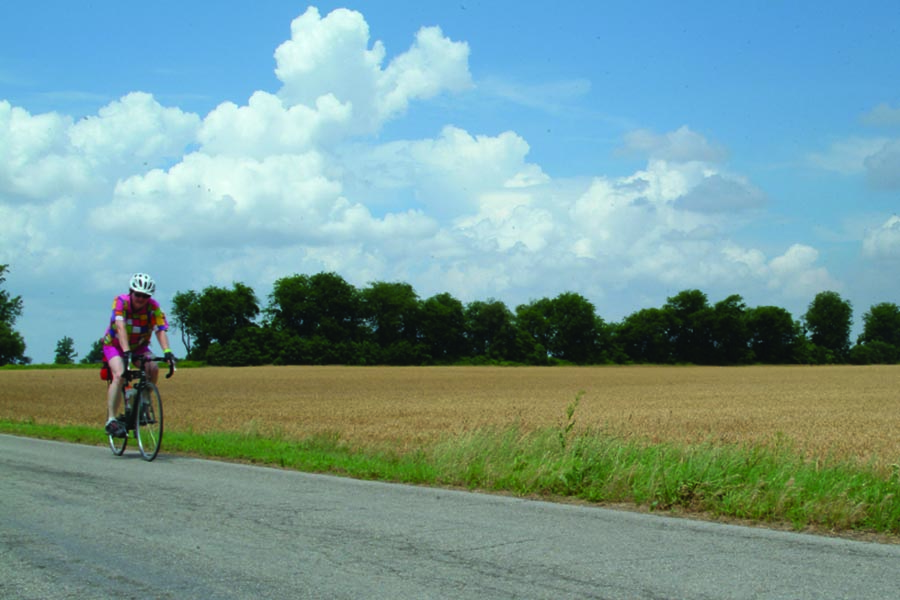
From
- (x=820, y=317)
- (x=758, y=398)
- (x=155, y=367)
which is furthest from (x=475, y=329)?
(x=155, y=367)

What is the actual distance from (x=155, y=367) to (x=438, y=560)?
726 centimetres

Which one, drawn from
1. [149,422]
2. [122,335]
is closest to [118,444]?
[149,422]

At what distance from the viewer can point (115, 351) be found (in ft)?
37.0

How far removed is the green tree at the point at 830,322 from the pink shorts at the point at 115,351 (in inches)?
5567

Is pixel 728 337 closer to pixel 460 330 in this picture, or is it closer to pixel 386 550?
pixel 460 330

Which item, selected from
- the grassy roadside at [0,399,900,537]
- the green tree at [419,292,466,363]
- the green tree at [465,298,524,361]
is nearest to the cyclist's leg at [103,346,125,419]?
the grassy roadside at [0,399,900,537]

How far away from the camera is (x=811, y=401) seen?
35094 mm

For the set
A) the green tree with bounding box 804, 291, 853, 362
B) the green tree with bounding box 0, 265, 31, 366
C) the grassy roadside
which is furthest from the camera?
the green tree with bounding box 804, 291, 853, 362

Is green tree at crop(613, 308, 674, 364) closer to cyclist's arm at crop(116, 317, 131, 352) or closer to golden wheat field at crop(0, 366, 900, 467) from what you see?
golden wheat field at crop(0, 366, 900, 467)

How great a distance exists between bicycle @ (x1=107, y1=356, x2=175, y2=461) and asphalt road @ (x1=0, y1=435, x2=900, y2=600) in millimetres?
2894

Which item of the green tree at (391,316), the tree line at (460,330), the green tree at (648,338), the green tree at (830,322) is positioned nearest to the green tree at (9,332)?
the tree line at (460,330)

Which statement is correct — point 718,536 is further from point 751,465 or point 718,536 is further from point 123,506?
point 123,506

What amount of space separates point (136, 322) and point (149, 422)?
1.30 meters

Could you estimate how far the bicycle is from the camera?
10828 mm
